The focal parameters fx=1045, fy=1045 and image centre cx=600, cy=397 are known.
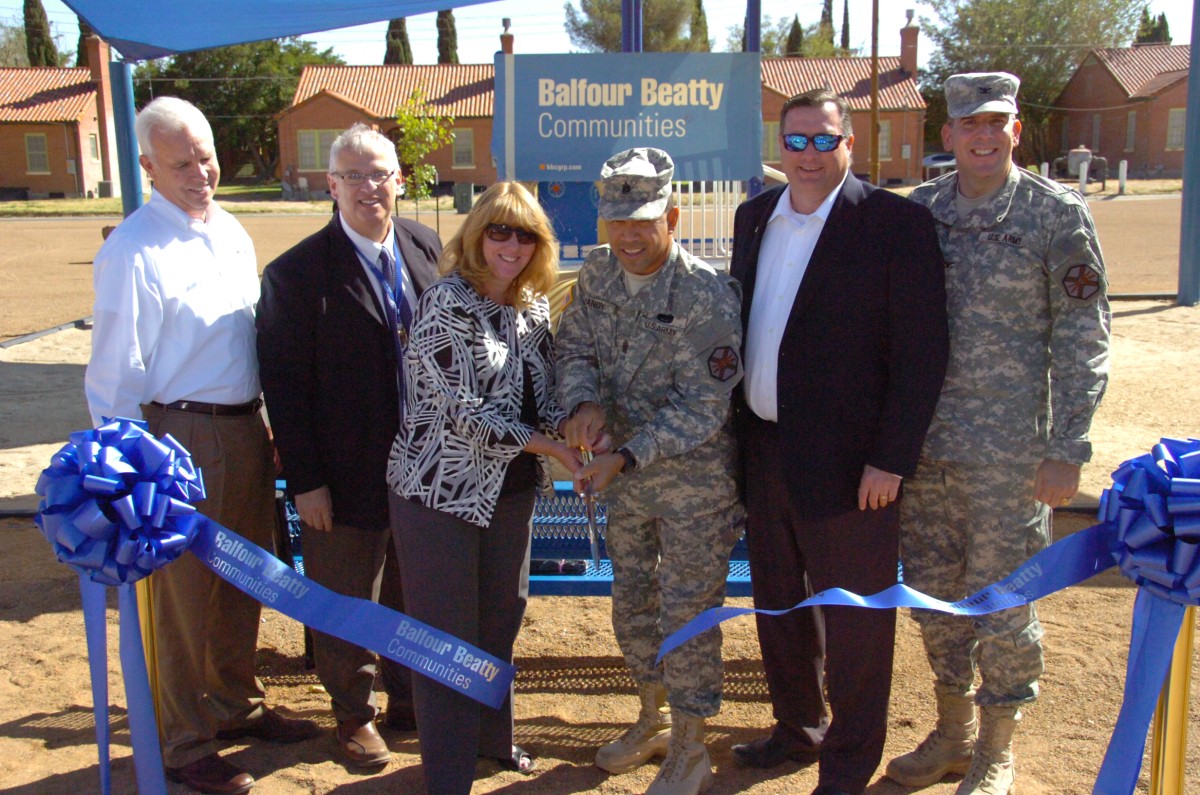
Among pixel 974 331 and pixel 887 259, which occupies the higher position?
pixel 887 259

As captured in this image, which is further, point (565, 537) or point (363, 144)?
point (565, 537)

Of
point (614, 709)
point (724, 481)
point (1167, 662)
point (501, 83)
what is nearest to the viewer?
point (1167, 662)

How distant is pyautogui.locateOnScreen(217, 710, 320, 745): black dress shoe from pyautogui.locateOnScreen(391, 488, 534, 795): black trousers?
2.53 ft

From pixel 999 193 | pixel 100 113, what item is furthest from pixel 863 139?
pixel 999 193

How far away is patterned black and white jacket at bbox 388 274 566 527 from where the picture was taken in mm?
2822

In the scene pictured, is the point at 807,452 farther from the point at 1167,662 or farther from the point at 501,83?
the point at 501,83

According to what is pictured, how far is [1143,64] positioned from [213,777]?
2264 inches

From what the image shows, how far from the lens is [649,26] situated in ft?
172

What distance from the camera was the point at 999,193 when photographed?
118 inches

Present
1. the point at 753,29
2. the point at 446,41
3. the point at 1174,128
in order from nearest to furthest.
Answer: the point at 753,29
the point at 1174,128
the point at 446,41

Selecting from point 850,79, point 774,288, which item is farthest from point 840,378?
point 850,79

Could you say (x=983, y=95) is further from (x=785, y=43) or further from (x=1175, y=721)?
(x=785, y=43)

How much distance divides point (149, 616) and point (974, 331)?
2460 mm

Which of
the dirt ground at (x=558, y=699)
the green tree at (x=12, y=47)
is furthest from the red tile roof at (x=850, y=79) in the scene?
the green tree at (x=12, y=47)
